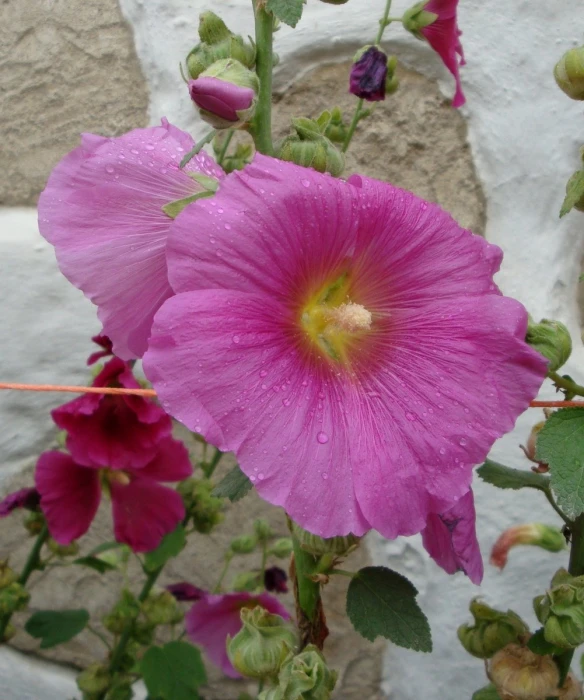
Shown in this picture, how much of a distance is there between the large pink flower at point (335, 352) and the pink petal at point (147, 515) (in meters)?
0.44

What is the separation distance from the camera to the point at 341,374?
46cm

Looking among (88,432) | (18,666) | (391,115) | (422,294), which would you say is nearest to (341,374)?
(422,294)

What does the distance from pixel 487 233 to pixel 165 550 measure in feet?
1.90

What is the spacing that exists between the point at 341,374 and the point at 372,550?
0.69 meters

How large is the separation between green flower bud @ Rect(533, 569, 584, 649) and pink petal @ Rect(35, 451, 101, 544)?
49 centimetres

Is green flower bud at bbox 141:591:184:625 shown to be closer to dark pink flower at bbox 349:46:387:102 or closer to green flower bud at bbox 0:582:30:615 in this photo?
green flower bud at bbox 0:582:30:615

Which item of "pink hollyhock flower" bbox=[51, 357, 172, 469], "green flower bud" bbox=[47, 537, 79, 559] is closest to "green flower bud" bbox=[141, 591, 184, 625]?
"green flower bud" bbox=[47, 537, 79, 559]

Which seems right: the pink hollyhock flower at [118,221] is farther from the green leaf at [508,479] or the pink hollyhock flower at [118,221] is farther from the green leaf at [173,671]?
the green leaf at [173,671]

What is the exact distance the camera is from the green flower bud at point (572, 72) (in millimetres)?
548

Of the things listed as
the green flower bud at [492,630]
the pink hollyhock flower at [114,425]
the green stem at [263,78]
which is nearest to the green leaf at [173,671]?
the pink hollyhock flower at [114,425]

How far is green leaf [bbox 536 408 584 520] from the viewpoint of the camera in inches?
19.1

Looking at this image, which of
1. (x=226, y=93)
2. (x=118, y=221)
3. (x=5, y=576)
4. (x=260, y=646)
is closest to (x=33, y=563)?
(x=5, y=576)

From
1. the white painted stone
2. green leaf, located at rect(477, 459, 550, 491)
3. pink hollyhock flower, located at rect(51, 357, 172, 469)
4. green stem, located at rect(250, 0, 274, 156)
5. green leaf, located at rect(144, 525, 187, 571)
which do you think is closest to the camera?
green stem, located at rect(250, 0, 274, 156)

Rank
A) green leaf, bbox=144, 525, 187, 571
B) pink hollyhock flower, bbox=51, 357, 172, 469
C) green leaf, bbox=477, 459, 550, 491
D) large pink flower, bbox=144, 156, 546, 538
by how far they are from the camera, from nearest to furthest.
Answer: large pink flower, bbox=144, 156, 546, 538 < green leaf, bbox=477, 459, 550, 491 < pink hollyhock flower, bbox=51, 357, 172, 469 < green leaf, bbox=144, 525, 187, 571
